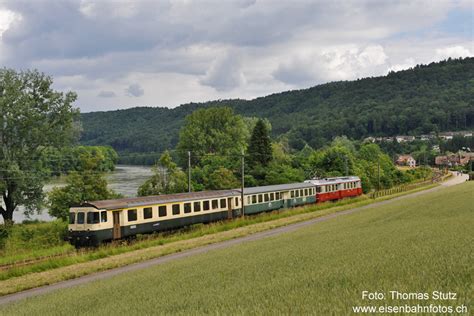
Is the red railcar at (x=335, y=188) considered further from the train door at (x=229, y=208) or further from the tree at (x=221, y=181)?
the train door at (x=229, y=208)

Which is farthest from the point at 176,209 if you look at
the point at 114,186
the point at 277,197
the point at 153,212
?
the point at 114,186

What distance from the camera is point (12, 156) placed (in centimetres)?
4325


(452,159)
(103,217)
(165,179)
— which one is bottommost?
(452,159)

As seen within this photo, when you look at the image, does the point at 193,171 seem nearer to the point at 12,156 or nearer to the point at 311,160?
the point at 311,160

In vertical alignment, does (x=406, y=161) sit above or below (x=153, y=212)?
below

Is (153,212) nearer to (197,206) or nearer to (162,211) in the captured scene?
(162,211)

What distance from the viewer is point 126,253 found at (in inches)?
1115

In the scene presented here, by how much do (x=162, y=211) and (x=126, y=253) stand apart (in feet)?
21.6

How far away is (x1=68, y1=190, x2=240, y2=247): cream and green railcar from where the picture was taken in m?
Result: 30.2

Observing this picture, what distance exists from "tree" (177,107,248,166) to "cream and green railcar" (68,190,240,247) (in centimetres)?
4298

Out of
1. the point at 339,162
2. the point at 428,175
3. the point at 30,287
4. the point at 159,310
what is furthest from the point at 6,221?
the point at 428,175

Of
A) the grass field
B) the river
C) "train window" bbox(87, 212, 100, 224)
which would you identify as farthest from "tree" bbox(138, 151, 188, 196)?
the grass field

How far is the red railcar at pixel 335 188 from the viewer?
57.9 meters

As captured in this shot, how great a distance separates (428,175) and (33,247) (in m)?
98.0
